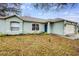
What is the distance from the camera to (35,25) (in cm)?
266

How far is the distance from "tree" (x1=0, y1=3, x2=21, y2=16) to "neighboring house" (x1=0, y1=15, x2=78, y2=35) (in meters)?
0.07

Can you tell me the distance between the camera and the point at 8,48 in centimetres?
259

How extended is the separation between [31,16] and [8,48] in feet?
1.83

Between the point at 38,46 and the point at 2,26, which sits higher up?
the point at 2,26

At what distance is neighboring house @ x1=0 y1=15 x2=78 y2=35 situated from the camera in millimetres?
2611

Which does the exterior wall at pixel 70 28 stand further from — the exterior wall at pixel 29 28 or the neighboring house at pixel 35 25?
the exterior wall at pixel 29 28

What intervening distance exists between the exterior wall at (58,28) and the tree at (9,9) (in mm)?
535

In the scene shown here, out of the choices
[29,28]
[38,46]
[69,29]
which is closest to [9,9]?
[29,28]

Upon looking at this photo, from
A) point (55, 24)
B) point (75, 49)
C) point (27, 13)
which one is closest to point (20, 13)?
point (27, 13)

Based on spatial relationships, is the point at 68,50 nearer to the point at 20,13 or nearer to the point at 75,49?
the point at 75,49

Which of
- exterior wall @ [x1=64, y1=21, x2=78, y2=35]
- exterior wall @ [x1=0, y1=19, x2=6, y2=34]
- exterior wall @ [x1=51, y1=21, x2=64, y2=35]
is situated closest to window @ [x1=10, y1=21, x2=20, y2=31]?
exterior wall @ [x1=0, y1=19, x2=6, y2=34]

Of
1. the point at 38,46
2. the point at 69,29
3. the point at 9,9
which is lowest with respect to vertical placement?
the point at 38,46

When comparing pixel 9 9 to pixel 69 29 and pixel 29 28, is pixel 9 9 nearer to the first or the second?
pixel 29 28

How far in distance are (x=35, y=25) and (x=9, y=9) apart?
435 mm
